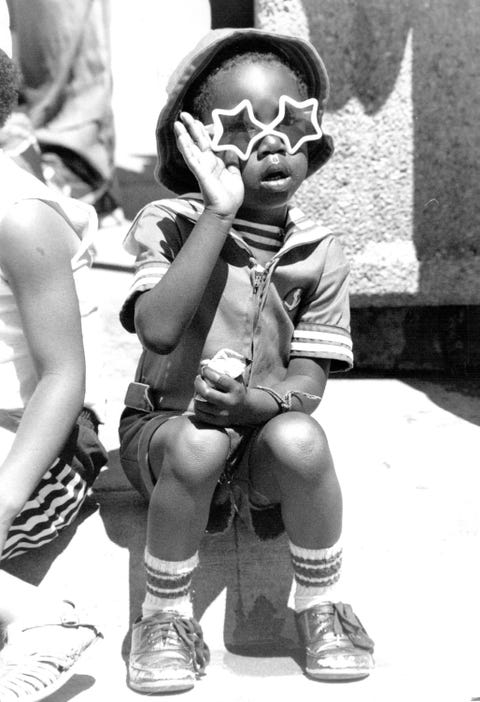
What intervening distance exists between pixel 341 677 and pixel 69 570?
711 mm

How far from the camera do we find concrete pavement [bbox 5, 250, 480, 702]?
2301 mm

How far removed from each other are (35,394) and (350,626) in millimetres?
827

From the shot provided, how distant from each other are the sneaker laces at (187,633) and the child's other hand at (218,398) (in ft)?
1.37

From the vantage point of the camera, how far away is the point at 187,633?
7.58ft

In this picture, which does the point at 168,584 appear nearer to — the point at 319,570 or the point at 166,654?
the point at 166,654

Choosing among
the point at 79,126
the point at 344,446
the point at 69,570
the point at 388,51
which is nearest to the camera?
the point at 69,570

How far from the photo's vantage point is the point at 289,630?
2496mm

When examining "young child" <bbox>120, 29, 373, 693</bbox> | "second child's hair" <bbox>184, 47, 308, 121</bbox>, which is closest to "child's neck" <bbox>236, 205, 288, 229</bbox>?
"young child" <bbox>120, 29, 373, 693</bbox>

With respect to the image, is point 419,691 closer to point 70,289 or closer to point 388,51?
point 70,289

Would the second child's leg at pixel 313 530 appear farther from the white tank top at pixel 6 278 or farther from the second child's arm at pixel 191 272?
the white tank top at pixel 6 278

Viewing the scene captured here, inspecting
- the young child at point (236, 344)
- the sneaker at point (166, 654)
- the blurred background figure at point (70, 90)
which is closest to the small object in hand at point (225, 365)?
the young child at point (236, 344)

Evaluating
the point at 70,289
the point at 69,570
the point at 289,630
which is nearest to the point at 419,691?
the point at 289,630

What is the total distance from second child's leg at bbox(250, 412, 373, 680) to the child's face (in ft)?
1.69

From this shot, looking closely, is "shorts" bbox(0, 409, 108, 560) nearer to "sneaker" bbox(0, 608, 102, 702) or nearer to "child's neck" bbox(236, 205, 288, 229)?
"sneaker" bbox(0, 608, 102, 702)
